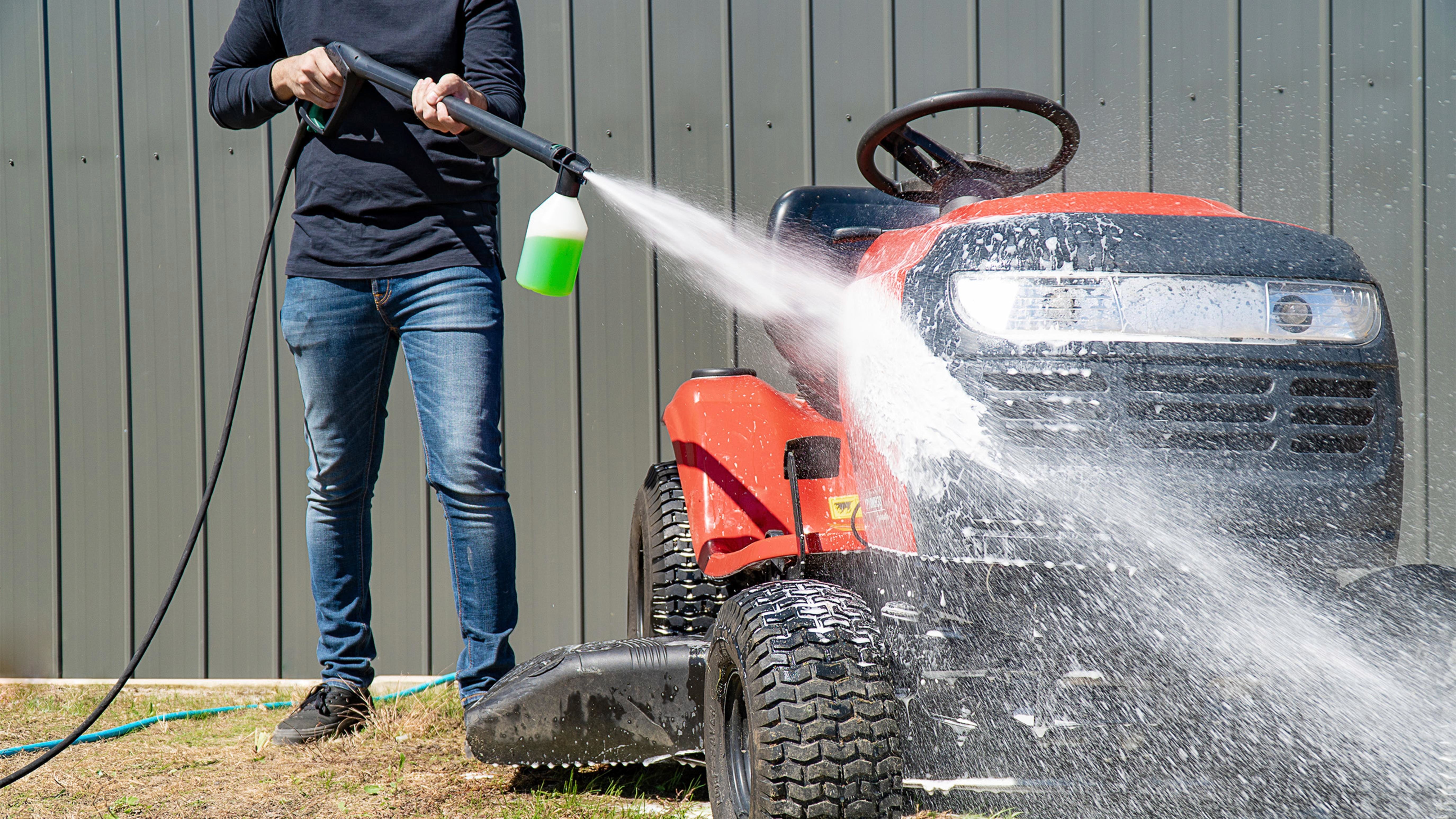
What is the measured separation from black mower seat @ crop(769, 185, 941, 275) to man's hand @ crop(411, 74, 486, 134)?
0.67 metres

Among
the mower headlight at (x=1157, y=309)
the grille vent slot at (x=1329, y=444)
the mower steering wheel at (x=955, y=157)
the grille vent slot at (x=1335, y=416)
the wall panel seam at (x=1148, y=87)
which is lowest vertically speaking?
the grille vent slot at (x=1329, y=444)

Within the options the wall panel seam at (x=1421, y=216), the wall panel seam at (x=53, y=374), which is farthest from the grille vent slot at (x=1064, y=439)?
the wall panel seam at (x=53, y=374)

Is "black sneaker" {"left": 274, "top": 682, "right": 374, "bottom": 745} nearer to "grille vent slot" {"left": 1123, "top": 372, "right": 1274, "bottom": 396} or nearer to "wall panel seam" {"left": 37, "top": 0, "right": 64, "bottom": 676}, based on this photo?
"wall panel seam" {"left": 37, "top": 0, "right": 64, "bottom": 676}

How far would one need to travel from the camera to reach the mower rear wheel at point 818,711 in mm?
1250

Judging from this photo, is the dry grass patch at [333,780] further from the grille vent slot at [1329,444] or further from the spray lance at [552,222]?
the grille vent slot at [1329,444]

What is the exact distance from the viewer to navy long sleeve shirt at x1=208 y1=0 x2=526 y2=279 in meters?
2.05

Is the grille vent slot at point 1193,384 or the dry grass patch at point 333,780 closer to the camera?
the grille vent slot at point 1193,384

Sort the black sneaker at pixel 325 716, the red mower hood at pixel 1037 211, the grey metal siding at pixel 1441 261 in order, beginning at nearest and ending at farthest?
the red mower hood at pixel 1037 211
the black sneaker at pixel 325 716
the grey metal siding at pixel 1441 261

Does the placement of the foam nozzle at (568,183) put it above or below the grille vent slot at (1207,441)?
above

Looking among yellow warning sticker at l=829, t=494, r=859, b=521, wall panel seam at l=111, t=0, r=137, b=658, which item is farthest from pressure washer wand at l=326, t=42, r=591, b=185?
wall panel seam at l=111, t=0, r=137, b=658

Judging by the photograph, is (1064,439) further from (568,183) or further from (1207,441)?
(568,183)

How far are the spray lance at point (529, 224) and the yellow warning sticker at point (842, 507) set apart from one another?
A: 0.61 metres

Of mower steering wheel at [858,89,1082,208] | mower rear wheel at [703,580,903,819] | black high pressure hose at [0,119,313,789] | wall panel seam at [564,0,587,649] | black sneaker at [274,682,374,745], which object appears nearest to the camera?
mower rear wheel at [703,580,903,819]

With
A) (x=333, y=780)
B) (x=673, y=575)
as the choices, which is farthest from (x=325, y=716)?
(x=673, y=575)
